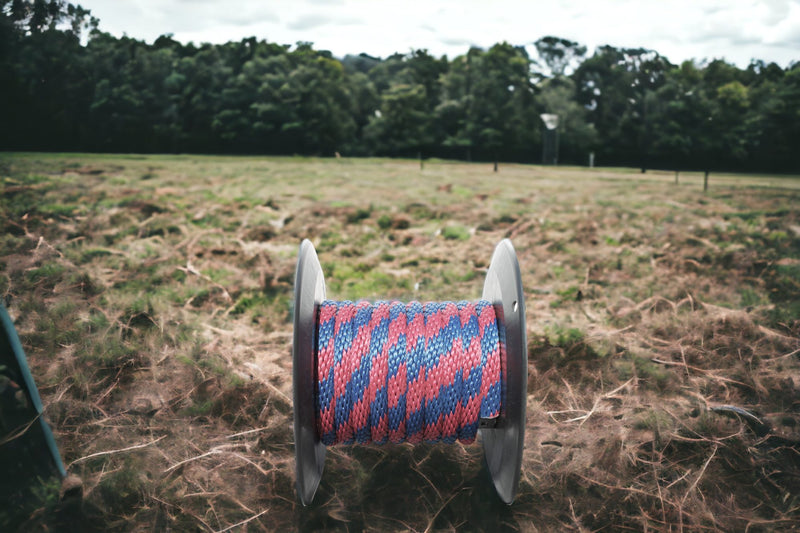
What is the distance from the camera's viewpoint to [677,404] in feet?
10.8

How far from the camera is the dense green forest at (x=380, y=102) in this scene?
13.2 meters

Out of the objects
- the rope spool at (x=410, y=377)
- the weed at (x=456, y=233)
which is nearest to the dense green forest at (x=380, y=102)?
the weed at (x=456, y=233)

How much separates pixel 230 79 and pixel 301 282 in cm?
1685

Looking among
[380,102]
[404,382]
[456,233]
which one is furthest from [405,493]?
[380,102]

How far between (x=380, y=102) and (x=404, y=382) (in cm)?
1685

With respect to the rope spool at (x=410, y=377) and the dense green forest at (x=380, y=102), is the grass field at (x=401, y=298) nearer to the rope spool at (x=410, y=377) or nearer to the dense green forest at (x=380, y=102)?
the rope spool at (x=410, y=377)

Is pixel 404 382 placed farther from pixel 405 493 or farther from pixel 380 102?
pixel 380 102

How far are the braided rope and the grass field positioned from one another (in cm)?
35

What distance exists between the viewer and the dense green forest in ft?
43.2

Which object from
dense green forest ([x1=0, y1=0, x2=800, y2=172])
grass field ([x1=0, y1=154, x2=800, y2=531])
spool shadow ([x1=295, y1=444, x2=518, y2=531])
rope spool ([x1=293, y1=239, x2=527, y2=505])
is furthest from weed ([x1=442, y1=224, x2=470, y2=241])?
dense green forest ([x1=0, y1=0, x2=800, y2=172])

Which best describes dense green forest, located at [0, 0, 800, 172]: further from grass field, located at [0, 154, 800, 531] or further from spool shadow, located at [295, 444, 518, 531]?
spool shadow, located at [295, 444, 518, 531]

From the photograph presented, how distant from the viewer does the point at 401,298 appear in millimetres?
5340

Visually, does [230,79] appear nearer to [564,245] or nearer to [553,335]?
[564,245]

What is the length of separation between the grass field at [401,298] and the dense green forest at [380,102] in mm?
5690
